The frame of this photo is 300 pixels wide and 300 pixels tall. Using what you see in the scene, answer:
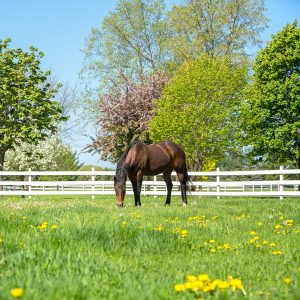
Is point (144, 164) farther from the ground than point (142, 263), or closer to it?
farther from the ground

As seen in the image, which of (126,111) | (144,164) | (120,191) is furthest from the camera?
(126,111)

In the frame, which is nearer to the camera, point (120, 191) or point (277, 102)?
point (120, 191)

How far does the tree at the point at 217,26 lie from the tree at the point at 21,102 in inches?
444

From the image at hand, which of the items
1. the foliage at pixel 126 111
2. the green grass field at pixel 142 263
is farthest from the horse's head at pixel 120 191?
the foliage at pixel 126 111

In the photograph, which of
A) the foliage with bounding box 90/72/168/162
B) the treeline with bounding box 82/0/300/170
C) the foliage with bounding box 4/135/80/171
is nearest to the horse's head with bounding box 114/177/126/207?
the treeline with bounding box 82/0/300/170

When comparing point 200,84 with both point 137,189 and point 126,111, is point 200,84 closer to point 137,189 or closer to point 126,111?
point 126,111

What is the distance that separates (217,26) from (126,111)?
9.71m


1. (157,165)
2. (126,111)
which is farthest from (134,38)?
(157,165)

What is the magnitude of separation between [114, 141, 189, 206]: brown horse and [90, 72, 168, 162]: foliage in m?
21.4

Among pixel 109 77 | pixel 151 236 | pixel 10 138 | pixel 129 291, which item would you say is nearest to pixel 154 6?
pixel 109 77

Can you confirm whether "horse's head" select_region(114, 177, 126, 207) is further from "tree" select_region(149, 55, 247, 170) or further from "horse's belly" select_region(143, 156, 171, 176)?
"tree" select_region(149, 55, 247, 170)

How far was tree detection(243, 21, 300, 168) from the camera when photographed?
28344mm

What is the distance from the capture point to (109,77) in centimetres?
3988

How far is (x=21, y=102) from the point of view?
31.6 metres
